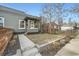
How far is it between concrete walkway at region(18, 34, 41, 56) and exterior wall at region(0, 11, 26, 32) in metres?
0.13

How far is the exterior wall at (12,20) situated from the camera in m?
2.60

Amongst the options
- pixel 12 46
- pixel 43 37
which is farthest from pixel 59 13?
pixel 12 46

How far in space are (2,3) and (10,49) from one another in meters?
0.61

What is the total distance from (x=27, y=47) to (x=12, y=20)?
1.33 feet

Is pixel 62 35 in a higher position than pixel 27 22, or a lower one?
lower

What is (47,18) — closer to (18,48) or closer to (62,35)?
(62,35)

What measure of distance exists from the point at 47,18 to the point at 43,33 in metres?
0.21

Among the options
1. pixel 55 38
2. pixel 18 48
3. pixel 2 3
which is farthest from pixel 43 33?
pixel 2 3

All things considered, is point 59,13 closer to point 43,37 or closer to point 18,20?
point 43,37

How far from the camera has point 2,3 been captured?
103 inches

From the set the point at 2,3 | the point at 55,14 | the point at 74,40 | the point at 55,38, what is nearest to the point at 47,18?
the point at 55,14

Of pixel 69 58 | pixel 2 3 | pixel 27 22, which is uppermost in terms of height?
pixel 2 3

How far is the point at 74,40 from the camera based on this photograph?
2.59m

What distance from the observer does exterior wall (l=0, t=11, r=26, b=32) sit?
2600 millimetres
